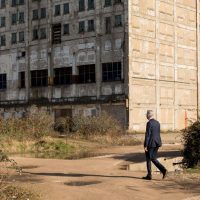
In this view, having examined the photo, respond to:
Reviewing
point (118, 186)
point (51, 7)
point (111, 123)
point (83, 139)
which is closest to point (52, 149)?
point (83, 139)

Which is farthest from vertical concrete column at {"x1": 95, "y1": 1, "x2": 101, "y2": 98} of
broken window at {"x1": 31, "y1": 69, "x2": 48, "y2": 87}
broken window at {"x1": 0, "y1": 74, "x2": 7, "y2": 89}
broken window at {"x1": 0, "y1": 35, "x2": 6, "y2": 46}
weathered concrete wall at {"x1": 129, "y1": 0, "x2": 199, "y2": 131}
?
broken window at {"x1": 0, "y1": 35, "x2": 6, "y2": 46}

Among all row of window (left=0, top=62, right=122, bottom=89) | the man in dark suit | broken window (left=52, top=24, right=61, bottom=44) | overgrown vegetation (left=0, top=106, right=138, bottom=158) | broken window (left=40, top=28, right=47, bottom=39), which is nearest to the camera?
the man in dark suit

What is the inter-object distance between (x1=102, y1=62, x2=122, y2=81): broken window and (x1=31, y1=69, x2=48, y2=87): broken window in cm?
737

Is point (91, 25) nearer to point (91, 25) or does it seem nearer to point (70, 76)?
point (91, 25)

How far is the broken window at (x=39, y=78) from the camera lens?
52156mm

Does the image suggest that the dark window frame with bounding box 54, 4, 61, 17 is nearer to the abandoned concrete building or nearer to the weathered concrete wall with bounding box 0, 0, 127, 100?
the abandoned concrete building

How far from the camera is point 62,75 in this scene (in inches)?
1999

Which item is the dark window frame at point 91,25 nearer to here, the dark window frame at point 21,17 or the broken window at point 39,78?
the broken window at point 39,78

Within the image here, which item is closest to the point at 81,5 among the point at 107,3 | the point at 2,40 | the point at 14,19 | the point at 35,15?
the point at 107,3

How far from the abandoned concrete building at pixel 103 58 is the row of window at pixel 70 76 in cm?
9

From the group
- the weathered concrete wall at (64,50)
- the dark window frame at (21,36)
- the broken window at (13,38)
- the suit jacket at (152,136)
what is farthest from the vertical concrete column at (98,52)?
the suit jacket at (152,136)

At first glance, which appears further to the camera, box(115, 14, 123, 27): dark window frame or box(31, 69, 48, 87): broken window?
box(31, 69, 48, 87): broken window

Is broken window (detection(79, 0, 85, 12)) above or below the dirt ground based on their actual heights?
above

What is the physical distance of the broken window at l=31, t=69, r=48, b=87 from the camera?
52.2m
